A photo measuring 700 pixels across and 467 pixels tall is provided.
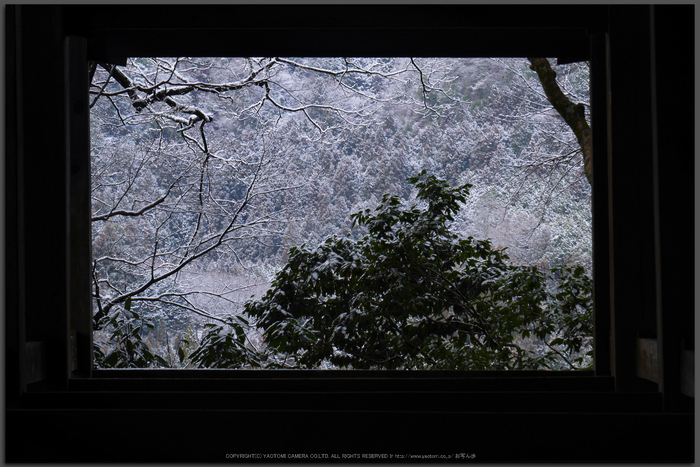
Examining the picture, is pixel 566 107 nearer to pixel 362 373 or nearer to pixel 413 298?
pixel 413 298
